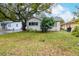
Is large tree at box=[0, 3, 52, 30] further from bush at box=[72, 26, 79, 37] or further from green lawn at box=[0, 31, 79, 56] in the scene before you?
bush at box=[72, 26, 79, 37]

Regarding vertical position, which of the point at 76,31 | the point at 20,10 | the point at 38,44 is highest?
the point at 20,10

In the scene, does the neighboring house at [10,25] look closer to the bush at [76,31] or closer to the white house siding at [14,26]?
the white house siding at [14,26]

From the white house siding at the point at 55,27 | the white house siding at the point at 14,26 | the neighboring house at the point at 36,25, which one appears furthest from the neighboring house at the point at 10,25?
the white house siding at the point at 55,27

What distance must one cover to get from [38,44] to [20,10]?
43 cm

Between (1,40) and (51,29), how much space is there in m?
0.57

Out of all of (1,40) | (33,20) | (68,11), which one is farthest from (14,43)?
(68,11)

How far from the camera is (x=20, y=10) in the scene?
2611mm

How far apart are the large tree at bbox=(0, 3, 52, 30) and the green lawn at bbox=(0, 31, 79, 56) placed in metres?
0.15

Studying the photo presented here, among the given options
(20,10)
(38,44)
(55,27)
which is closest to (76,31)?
(55,27)

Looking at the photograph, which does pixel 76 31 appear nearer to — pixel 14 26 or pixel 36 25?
pixel 36 25

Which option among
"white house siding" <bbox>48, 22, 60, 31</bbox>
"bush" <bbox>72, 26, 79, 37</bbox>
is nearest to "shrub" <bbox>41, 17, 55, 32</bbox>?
"white house siding" <bbox>48, 22, 60, 31</bbox>

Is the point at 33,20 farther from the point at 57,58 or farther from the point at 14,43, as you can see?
the point at 57,58

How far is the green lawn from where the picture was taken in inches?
99.3

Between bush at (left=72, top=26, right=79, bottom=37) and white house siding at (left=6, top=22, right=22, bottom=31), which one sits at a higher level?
white house siding at (left=6, top=22, right=22, bottom=31)
